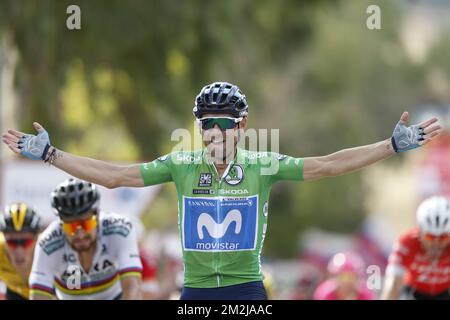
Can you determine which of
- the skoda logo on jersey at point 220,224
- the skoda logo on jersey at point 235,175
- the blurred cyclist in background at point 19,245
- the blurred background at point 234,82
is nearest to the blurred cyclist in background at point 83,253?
the blurred cyclist in background at point 19,245

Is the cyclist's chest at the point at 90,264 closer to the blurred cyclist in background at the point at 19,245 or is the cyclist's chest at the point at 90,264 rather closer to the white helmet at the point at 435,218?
the blurred cyclist in background at the point at 19,245

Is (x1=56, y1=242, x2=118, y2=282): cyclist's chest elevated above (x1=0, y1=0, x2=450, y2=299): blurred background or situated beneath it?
situated beneath

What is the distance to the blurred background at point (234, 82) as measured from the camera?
20.3 metres

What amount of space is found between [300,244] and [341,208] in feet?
7.70

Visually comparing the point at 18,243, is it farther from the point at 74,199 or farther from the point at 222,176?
the point at 222,176

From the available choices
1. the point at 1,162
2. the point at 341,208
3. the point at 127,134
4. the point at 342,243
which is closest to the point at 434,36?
the point at 341,208

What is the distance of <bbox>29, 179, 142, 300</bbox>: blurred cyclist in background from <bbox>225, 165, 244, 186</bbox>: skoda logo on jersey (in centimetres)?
166

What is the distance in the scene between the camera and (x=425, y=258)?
1046cm

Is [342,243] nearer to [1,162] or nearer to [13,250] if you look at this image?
[1,162]

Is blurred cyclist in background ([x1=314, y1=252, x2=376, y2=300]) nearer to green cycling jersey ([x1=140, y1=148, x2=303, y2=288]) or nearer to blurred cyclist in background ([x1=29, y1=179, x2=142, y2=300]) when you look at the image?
blurred cyclist in background ([x1=29, y1=179, x2=142, y2=300])

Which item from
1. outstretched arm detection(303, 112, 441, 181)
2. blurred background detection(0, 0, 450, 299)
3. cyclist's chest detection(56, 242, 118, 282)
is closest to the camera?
outstretched arm detection(303, 112, 441, 181)

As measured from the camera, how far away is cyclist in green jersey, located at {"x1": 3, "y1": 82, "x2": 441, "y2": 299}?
23.9 ft

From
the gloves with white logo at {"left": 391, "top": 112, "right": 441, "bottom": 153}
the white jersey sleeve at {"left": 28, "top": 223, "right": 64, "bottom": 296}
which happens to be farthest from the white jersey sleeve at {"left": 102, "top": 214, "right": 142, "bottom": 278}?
the gloves with white logo at {"left": 391, "top": 112, "right": 441, "bottom": 153}

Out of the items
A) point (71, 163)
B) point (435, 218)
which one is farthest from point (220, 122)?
point (435, 218)
